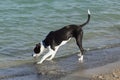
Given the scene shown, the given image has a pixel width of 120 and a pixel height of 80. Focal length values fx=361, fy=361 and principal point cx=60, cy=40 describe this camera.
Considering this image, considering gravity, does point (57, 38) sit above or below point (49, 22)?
above

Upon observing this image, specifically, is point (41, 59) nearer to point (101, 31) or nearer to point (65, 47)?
point (65, 47)

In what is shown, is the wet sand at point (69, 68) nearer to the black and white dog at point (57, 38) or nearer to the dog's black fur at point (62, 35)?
the black and white dog at point (57, 38)

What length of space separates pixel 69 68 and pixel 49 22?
474cm

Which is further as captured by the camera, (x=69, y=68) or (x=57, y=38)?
(x=57, y=38)

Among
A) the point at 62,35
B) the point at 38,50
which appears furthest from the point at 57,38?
the point at 38,50

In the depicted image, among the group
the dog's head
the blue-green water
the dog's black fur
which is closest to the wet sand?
the dog's head

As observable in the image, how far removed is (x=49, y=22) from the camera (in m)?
13.6

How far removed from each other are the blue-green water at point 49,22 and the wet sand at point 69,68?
63 centimetres

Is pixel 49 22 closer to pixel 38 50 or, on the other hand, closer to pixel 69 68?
pixel 38 50

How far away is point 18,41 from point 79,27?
2.50 metres

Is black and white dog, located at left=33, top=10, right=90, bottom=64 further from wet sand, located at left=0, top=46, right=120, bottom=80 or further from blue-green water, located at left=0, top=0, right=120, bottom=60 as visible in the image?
blue-green water, located at left=0, top=0, right=120, bottom=60

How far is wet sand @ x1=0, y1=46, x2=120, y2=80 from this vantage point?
8.34 m

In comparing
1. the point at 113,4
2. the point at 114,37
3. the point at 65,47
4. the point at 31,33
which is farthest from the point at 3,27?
the point at 113,4

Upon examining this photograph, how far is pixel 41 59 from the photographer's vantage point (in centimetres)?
987
